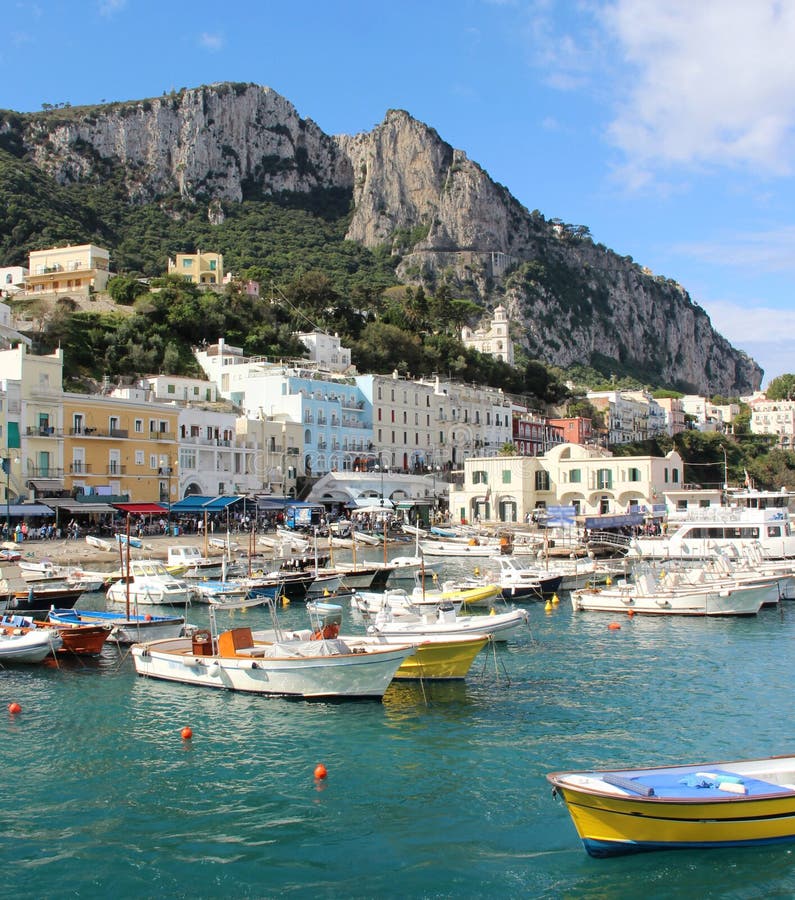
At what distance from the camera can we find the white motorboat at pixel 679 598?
35406 mm

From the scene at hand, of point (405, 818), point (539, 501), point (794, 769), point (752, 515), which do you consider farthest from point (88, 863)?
point (539, 501)

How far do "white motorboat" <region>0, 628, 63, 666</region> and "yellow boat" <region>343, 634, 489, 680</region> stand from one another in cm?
873


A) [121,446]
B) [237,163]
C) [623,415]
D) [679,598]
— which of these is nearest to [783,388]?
[623,415]

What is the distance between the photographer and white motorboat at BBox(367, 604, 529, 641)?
83.3 ft

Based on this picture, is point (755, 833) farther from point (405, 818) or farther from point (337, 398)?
point (337, 398)

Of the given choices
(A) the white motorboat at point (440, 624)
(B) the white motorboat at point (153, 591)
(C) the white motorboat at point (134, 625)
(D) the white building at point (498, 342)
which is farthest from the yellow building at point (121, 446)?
(D) the white building at point (498, 342)

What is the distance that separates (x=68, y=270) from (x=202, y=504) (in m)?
46.6

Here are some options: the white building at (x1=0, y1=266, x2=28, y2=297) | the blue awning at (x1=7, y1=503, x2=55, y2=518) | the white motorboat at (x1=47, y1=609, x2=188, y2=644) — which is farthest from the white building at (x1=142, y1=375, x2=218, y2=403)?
the white motorboat at (x1=47, y1=609, x2=188, y2=644)

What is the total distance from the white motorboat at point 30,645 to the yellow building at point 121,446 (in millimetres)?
33522

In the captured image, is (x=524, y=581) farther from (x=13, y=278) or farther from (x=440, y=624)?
(x=13, y=278)

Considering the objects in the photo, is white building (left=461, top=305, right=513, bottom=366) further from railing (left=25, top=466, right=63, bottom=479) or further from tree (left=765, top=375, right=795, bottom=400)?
railing (left=25, top=466, right=63, bottom=479)

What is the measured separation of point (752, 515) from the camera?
161ft

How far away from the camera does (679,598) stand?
117 feet

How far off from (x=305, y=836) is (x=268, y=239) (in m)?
157
